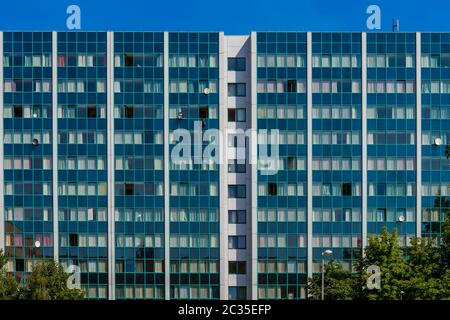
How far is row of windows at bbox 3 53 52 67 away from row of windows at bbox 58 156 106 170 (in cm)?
1016

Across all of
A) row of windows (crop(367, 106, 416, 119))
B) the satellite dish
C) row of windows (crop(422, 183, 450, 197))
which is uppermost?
row of windows (crop(367, 106, 416, 119))

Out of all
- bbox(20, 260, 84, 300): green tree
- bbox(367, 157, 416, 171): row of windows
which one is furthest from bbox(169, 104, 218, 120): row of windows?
bbox(20, 260, 84, 300): green tree

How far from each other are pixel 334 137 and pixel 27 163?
32.5 m

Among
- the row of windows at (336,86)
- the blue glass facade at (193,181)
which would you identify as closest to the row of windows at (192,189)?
the blue glass facade at (193,181)

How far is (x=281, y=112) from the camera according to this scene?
197 feet

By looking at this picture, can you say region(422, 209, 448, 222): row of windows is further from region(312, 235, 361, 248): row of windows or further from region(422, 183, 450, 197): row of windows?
region(312, 235, 361, 248): row of windows

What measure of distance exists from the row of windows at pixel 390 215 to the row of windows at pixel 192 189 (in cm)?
1660

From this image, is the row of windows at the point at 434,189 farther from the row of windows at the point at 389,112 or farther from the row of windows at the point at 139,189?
the row of windows at the point at 139,189

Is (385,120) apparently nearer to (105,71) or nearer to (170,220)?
(170,220)

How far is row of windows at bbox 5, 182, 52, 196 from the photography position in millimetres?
59969
